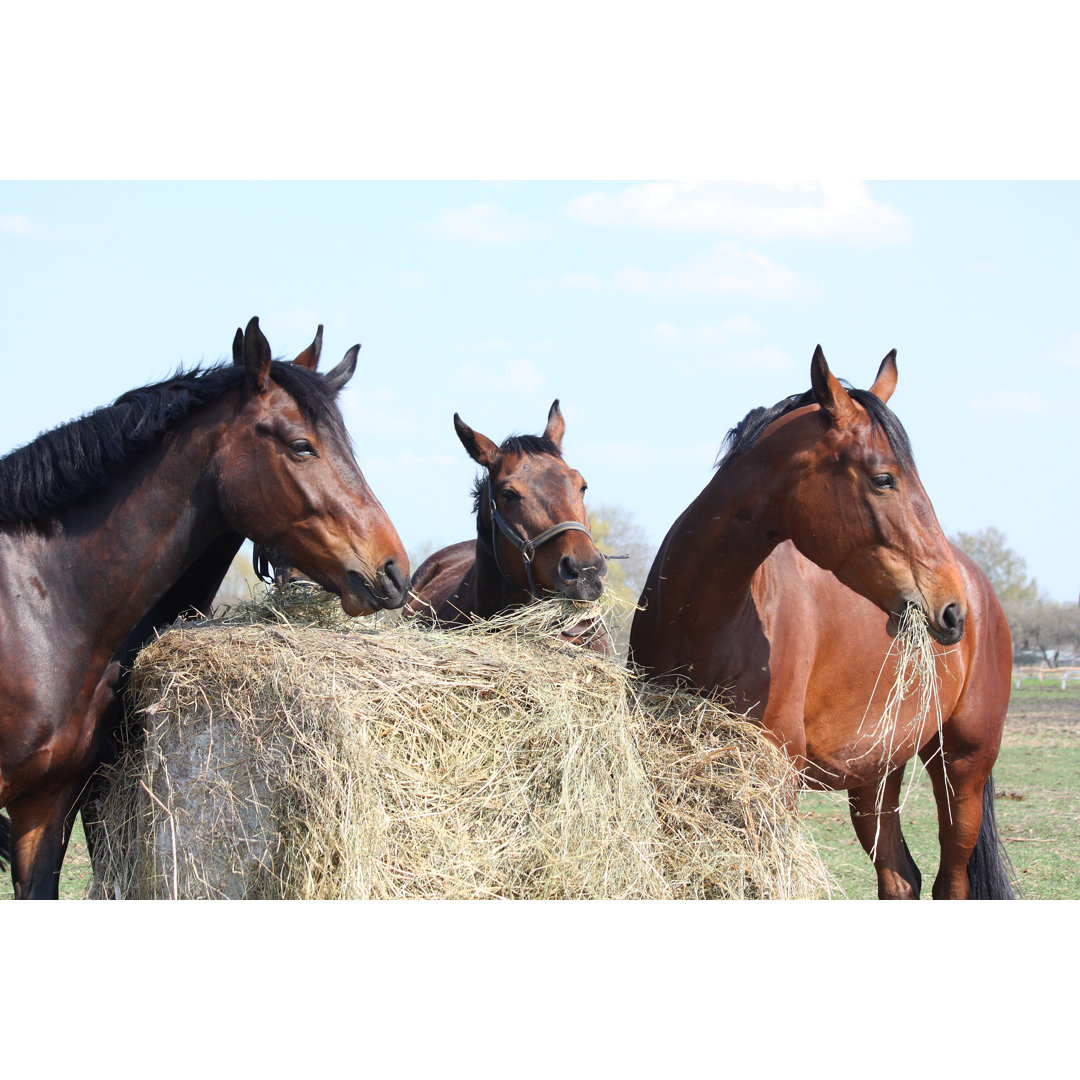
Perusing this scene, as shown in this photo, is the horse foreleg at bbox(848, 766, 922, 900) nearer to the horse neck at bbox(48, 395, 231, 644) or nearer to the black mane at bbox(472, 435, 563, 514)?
the black mane at bbox(472, 435, 563, 514)

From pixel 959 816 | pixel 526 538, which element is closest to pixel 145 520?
pixel 526 538

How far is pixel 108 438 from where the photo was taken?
3264 mm

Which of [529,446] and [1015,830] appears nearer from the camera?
[529,446]

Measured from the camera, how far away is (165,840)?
10.1 ft

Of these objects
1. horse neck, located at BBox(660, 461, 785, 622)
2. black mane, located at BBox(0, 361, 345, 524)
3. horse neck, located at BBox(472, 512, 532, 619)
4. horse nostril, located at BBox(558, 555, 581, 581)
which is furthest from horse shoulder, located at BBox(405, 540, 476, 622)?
black mane, located at BBox(0, 361, 345, 524)

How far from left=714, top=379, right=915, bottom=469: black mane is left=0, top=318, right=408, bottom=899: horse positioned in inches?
57.2

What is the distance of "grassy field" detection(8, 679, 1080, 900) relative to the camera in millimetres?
6273

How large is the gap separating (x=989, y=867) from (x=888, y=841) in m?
0.53

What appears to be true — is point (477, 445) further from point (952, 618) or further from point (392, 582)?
point (952, 618)

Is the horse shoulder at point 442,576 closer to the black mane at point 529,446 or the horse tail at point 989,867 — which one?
the black mane at point 529,446

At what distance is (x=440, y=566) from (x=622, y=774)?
4.57 m

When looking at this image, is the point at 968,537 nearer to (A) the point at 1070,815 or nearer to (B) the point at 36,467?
(A) the point at 1070,815

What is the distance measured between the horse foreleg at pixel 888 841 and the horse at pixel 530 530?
2212mm

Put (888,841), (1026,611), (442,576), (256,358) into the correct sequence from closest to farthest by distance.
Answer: (256,358) → (888,841) → (442,576) → (1026,611)
